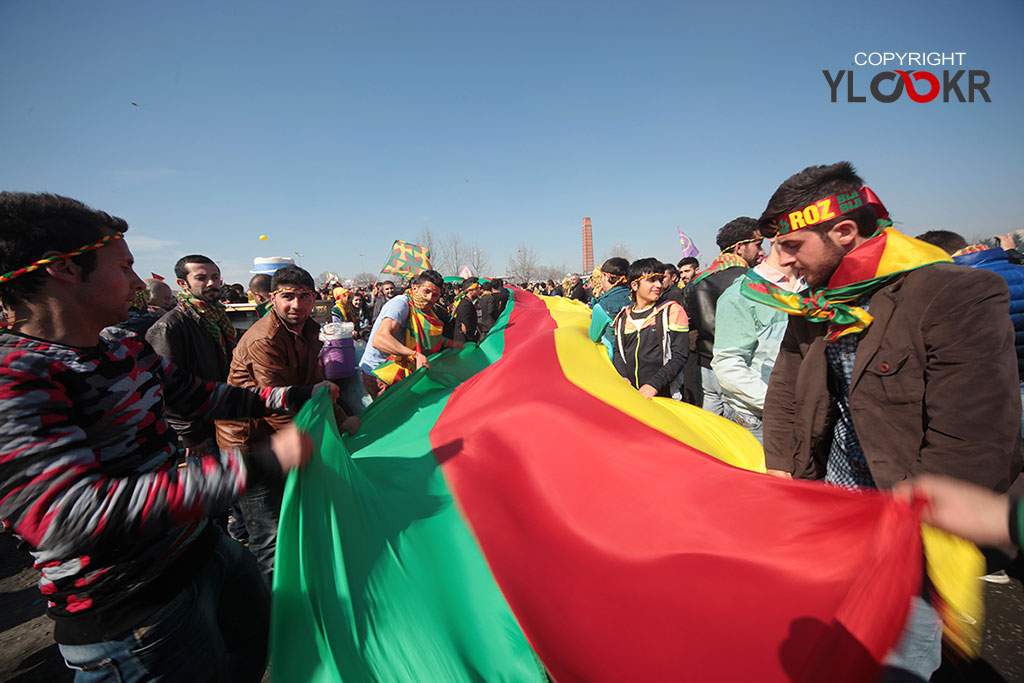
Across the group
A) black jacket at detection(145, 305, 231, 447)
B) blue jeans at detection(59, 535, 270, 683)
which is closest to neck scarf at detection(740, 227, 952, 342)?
blue jeans at detection(59, 535, 270, 683)

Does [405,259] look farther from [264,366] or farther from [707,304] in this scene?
[264,366]

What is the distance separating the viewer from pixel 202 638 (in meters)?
1.49

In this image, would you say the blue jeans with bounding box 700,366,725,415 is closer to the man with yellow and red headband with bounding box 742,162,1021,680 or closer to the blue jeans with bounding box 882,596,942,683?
the man with yellow and red headband with bounding box 742,162,1021,680

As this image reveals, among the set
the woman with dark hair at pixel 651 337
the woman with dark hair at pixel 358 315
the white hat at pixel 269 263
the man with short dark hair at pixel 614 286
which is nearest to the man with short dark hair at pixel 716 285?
the woman with dark hair at pixel 651 337

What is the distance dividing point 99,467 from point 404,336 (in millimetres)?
3430

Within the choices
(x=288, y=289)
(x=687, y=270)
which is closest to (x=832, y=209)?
(x=288, y=289)

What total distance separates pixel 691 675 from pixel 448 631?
3.03ft

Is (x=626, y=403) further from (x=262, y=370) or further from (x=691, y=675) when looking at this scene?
(x=262, y=370)

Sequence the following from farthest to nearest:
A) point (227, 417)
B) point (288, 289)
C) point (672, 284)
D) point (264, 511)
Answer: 1. point (672, 284)
2. point (288, 289)
3. point (264, 511)
4. point (227, 417)

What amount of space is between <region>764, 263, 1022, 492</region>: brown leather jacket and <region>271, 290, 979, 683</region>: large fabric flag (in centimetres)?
32

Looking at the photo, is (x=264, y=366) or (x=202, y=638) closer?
(x=202, y=638)

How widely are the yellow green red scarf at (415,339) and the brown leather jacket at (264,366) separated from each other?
5.10 feet

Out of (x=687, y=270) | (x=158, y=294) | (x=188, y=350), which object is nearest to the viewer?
(x=188, y=350)

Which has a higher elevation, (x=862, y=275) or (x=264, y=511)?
(x=862, y=275)
